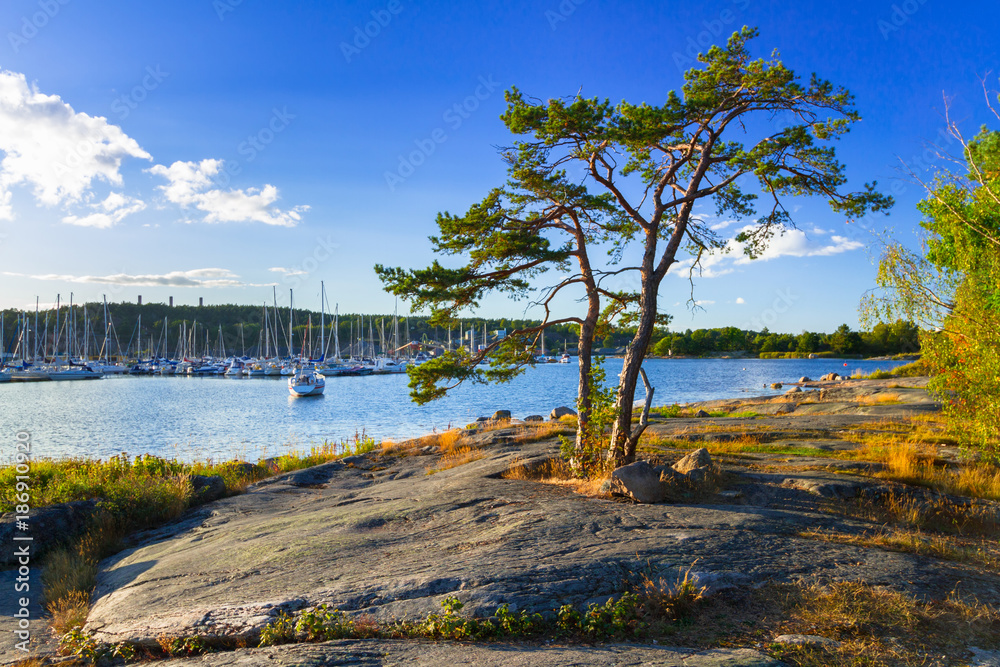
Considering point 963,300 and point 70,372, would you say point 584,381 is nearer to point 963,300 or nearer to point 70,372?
point 963,300

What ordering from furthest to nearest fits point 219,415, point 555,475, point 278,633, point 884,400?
point 219,415 → point 884,400 → point 555,475 → point 278,633

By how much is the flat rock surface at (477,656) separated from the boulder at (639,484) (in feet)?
14.5

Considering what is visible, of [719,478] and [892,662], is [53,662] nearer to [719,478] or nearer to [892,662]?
[892,662]

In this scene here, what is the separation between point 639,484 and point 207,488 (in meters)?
11.1

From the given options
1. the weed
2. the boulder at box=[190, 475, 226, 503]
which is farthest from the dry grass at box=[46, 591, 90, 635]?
the boulder at box=[190, 475, 226, 503]

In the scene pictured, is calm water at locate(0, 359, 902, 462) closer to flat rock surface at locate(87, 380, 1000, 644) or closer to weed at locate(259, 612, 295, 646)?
flat rock surface at locate(87, 380, 1000, 644)

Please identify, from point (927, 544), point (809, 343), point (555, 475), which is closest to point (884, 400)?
point (555, 475)

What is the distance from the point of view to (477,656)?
5.43 m

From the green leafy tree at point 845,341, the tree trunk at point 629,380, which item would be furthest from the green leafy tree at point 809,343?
the tree trunk at point 629,380

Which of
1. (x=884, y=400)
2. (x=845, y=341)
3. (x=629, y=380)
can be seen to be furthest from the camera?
(x=845, y=341)

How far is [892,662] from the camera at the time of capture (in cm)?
514

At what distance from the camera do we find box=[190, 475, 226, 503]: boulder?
1440 centimetres

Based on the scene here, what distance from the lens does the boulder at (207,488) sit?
14.4 meters

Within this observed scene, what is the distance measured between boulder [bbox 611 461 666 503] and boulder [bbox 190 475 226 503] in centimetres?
1047
